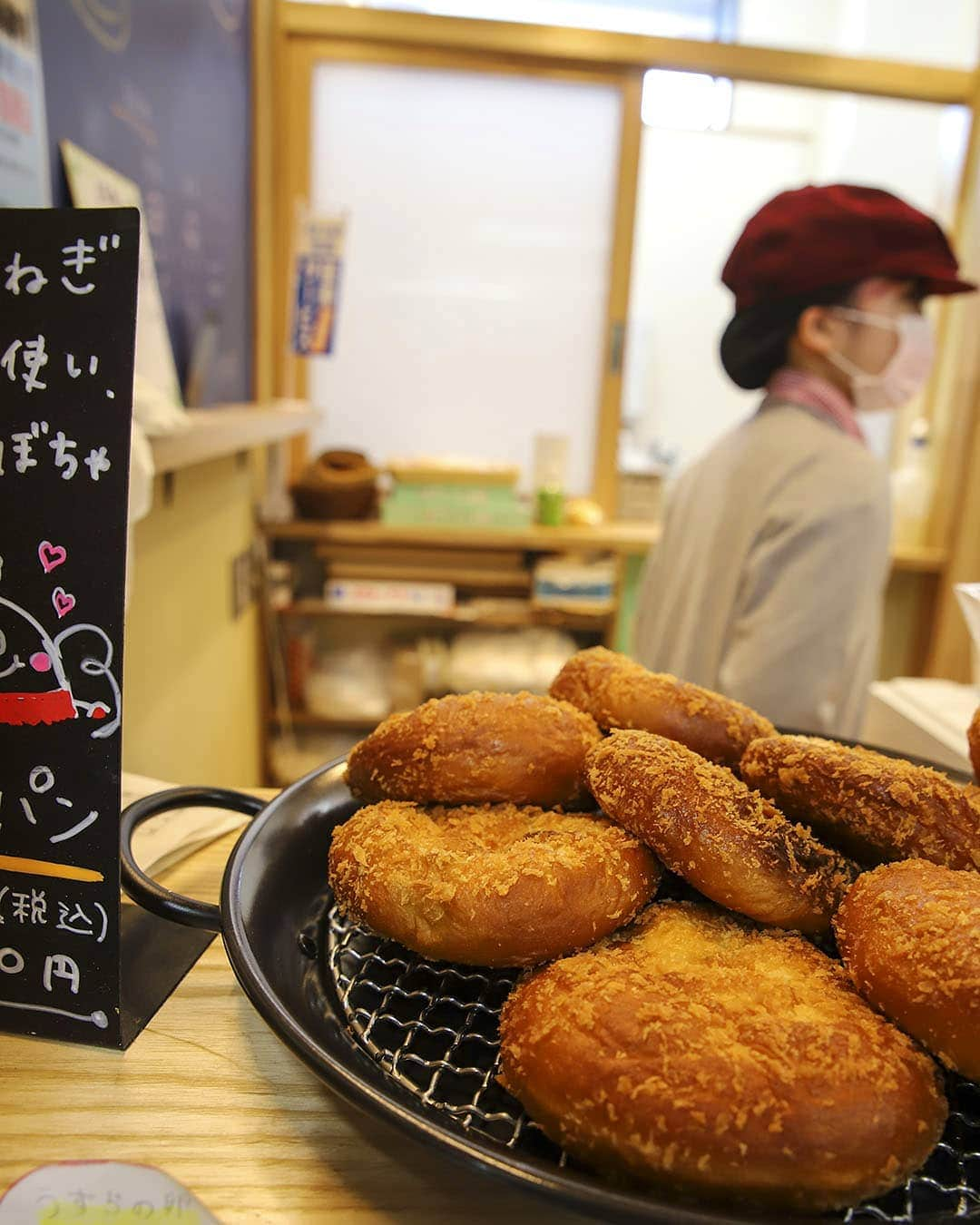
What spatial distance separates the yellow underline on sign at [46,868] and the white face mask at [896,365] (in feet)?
6.74

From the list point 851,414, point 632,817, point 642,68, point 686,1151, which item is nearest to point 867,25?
point 642,68

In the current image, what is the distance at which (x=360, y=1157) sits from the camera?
1.94 ft

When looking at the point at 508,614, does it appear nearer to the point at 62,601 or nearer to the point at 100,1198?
the point at 62,601

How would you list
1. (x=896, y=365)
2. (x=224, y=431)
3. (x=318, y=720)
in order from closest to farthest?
(x=224, y=431) → (x=896, y=365) → (x=318, y=720)

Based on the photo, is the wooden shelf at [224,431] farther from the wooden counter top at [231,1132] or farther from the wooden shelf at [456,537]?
the wooden counter top at [231,1132]

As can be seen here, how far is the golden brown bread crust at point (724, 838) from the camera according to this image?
66cm

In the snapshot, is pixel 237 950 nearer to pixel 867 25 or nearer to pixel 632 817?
pixel 632 817

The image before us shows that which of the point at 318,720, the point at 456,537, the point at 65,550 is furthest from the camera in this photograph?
the point at 318,720

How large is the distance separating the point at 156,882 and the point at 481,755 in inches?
13.0

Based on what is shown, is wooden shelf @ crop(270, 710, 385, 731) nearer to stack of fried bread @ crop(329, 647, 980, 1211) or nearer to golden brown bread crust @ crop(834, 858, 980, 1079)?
stack of fried bread @ crop(329, 647, 980, 1211)

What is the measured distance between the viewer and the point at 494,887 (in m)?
0.64

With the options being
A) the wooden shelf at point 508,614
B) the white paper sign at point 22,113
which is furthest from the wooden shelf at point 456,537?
the white paper sign at point 22,113

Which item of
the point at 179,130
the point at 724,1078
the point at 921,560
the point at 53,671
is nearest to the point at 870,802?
the point at 724,1078

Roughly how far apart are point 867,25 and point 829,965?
188 inches
